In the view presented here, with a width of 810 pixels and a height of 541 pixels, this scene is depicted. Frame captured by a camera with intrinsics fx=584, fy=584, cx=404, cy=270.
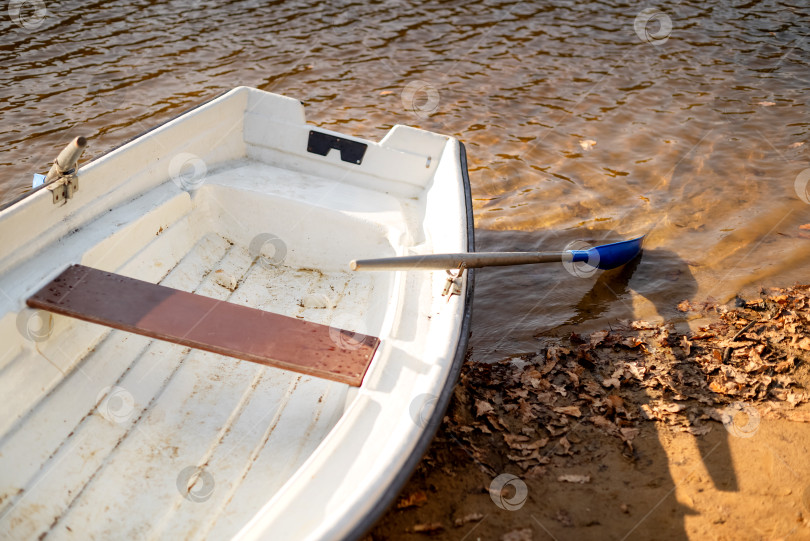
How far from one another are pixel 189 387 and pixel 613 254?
337cm

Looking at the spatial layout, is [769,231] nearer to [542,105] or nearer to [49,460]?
[542,105]

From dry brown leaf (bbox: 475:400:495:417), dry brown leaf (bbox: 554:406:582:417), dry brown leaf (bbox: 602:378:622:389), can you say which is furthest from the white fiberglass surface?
dry brown leaf (bbox: 602:378:622:389)

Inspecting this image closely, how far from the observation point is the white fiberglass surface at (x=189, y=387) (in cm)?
262

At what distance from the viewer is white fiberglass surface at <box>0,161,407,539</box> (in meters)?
2.62

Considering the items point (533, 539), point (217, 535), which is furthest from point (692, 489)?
point (217, 535)

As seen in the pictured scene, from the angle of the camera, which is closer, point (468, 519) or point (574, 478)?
point (468, 519)

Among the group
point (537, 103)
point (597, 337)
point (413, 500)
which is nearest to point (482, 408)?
point (413, 500)

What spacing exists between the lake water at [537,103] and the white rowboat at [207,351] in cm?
71

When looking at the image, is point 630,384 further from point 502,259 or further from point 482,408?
point 502,259

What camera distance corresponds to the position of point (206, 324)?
2.79 metres

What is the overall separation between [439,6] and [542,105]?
4.23m

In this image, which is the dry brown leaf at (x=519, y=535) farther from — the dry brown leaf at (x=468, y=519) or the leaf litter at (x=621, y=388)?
the dry brown leaf at (x=468, y=519)

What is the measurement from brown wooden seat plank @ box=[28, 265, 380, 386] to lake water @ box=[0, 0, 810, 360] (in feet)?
4.80

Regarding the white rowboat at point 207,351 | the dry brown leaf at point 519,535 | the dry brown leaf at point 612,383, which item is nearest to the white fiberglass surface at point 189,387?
the white rowboat at point 207,351
